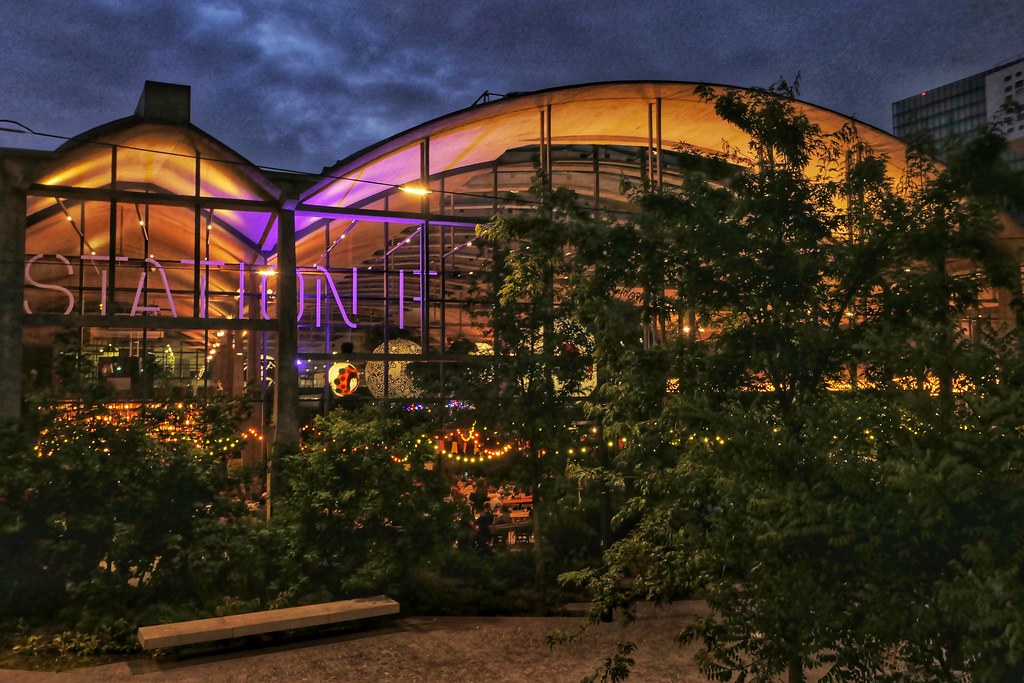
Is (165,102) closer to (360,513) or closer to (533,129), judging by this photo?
(533,129)

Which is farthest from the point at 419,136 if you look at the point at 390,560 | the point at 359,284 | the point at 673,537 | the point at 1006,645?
the point at 1006,645

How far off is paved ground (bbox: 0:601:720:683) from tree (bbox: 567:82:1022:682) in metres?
3.45

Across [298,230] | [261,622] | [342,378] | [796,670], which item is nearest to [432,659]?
[261,622]

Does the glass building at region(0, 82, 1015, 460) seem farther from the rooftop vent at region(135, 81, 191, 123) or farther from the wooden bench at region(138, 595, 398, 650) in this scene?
the wooden bench at region(138, 595, 398, 650)

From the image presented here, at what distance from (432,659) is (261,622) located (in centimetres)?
239

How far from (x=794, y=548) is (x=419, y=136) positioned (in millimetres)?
14580

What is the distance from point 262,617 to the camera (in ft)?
37.2

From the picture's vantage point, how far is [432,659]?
36.0 ft

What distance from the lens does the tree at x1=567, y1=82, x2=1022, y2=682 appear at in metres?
5.19

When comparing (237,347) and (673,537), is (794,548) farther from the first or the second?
(237,347)

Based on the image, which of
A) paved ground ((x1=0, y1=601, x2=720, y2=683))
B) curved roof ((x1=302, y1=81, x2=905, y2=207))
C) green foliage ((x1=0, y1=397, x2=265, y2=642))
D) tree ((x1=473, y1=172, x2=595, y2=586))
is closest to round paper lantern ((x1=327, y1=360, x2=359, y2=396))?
curved roof ((x1=302, y1=81, x2=905, y2=207))

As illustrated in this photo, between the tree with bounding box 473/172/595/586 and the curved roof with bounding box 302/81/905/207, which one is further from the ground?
the curved roof with bounding box 302/81/905/207

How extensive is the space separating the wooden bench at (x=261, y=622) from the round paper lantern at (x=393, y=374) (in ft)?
20.0

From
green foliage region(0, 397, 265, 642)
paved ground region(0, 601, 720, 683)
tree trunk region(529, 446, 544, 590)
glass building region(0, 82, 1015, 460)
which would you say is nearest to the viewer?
paved ground region(0, 601, 720, 683)
